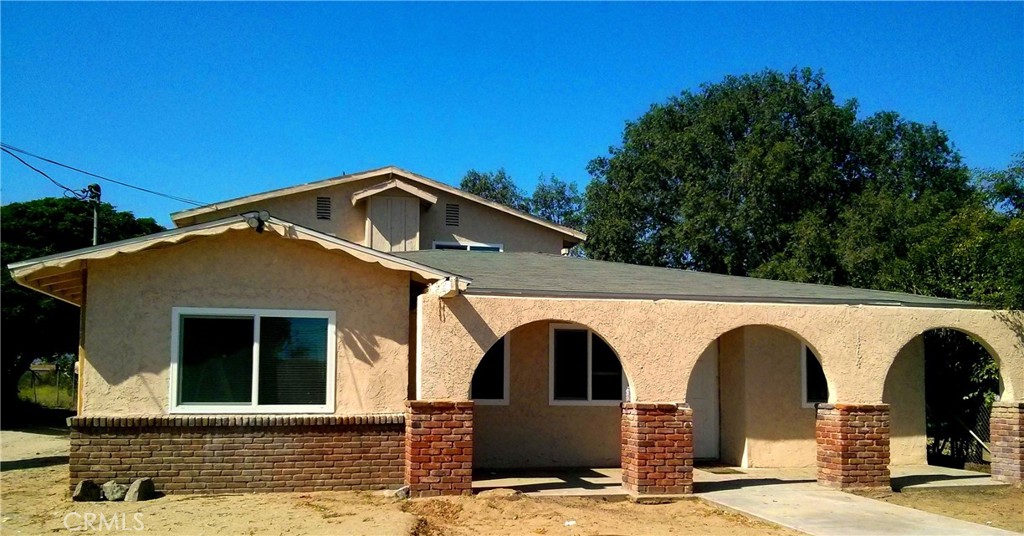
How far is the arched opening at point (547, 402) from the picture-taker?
14.1 meters

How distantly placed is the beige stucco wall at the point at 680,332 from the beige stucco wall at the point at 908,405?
214 cm

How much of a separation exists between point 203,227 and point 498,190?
121ft

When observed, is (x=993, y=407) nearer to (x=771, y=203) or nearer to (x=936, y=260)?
(x=936, y=260)

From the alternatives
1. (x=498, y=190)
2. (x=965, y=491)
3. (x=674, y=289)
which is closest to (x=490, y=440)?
(x=674, y=289)

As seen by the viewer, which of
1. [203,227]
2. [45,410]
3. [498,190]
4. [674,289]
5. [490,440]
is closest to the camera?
[203,227]

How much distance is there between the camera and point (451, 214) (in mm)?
19344

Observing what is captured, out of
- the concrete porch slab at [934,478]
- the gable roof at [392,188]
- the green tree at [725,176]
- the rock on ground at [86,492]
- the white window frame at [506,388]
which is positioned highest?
the green tree at [725,176]

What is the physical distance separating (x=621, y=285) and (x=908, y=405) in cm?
652

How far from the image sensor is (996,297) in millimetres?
13117

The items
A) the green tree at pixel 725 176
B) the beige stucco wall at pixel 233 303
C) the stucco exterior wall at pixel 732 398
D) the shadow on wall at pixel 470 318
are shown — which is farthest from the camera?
the green tree at pixel 725 176

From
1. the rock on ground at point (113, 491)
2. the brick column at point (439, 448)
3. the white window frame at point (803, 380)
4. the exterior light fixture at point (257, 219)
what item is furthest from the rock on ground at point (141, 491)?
the white window frame at point (803, 380)

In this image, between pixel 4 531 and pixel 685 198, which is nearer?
pixel 4 531

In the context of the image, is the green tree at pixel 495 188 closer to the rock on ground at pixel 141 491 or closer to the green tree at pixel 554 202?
the green tree at pixel 554 202

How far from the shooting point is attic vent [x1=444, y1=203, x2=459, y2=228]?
760 inches
